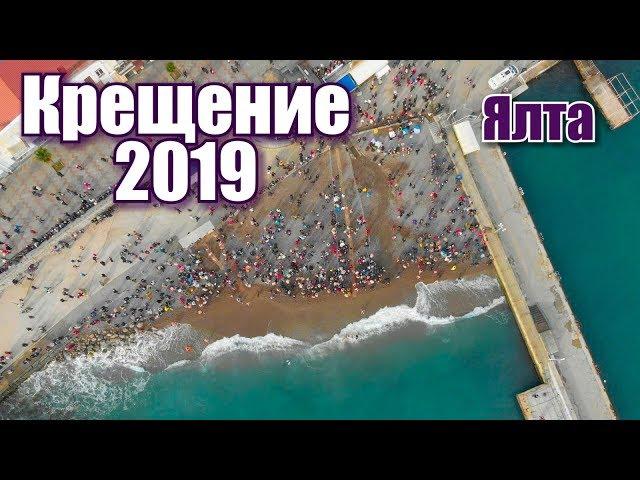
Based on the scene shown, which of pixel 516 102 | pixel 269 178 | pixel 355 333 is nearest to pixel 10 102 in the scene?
pixel 269 178

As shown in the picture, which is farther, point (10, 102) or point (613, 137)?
point (613, 137)

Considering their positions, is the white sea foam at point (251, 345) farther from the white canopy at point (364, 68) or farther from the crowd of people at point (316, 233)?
the white canopy at point (364, 68)

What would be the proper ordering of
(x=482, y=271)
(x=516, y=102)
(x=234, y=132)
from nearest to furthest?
(x=234, y=132)
(x=516, y=102)
(x=482, y=271)

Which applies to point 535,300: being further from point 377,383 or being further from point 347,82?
point 347,82

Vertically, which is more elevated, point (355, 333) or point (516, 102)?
point (516, 102)

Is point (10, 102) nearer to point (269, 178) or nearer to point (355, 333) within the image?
point (269, 178)

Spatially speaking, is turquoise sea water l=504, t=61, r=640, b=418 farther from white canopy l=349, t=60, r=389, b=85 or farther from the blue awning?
the blue awning

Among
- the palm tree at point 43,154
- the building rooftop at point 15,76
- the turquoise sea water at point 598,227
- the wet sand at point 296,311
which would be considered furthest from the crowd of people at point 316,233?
the building rooftop at point 15,76

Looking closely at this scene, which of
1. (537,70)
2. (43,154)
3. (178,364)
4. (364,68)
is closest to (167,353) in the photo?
(178,364)
